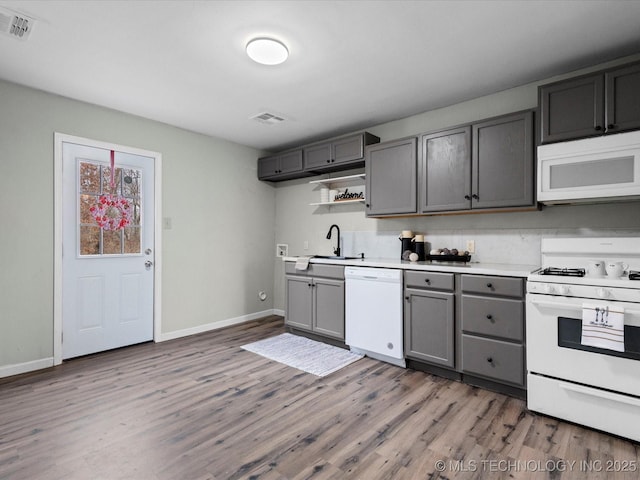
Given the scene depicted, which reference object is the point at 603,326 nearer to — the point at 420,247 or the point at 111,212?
the point at 420,247

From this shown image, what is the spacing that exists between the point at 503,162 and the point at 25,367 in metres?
4.58

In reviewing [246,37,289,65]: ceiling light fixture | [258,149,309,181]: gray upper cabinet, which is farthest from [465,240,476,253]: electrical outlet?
[246,37,289,65]: ceiling light fixture

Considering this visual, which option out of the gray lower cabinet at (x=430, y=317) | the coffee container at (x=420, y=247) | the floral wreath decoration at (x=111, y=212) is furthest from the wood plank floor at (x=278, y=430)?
the floral wreath decoration at (x=111, y=212)

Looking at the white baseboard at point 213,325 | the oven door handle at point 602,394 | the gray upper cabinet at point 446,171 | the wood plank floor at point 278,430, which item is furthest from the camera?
the white baseboard at point 213,325

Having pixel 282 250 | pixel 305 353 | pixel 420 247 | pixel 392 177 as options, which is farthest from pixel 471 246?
pixel 282 250

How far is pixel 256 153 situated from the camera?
506 cm

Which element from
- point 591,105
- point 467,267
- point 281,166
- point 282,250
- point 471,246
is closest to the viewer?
point 591,105

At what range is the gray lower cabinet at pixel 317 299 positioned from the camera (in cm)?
363

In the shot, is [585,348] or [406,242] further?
[406,242]

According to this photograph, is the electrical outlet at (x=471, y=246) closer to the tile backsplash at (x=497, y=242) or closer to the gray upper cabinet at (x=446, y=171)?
the tile backsplash at (x=497, y=242)

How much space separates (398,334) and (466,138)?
1.89m

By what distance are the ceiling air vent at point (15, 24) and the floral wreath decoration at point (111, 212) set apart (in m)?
1.61

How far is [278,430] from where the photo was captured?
6.93ft

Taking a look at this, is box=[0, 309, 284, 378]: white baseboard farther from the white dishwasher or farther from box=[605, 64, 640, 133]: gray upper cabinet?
box=[605, 64, 640, 133]: gray upper cabinet
